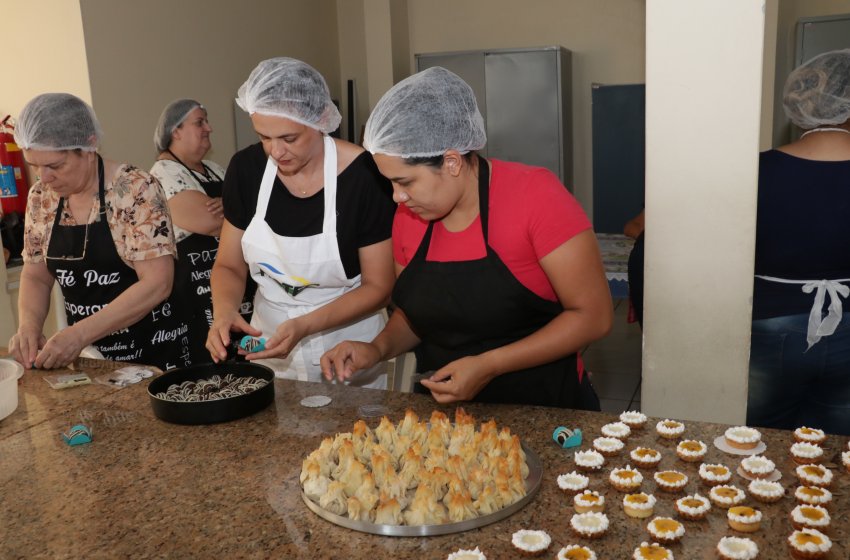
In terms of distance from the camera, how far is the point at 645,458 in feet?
5.23

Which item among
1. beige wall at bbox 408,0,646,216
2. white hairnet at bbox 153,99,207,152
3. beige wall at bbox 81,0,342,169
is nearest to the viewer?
white hairnet at bbox 153,99,207,152

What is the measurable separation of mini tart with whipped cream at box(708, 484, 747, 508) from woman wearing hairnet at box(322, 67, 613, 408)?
1.86 feet

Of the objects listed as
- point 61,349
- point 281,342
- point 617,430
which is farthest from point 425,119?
point 61,349

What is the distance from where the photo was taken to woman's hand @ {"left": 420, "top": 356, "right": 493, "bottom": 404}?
6.16 feet

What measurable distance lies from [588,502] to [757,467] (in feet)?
1.20

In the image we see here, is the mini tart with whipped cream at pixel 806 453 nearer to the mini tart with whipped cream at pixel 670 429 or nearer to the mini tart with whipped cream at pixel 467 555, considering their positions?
the mini tart with whipped cream at pixel 670 429

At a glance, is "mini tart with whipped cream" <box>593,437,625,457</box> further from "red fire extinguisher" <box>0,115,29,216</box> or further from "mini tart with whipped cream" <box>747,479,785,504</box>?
"red fire extinguisher" <box>0,115,29,216</box>

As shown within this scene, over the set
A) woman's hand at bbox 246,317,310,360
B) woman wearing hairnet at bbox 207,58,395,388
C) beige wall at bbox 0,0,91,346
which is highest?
beige wall at bbox 0,0,91,346

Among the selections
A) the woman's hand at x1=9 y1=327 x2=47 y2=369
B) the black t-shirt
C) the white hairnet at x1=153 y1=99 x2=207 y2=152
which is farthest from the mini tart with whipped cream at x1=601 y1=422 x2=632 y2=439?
the white hairnet at x1=153 y1=99 x2=207 y2=152

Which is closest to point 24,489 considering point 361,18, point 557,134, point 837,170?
point 837,170

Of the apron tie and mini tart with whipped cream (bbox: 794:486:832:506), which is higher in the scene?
the apron tie

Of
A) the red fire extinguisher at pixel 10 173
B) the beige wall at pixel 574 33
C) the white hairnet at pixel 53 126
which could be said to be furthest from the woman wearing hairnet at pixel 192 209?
the beige wall at pixel 574 33

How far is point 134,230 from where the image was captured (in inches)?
102

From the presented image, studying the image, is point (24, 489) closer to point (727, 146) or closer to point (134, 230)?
point (134, 230)
